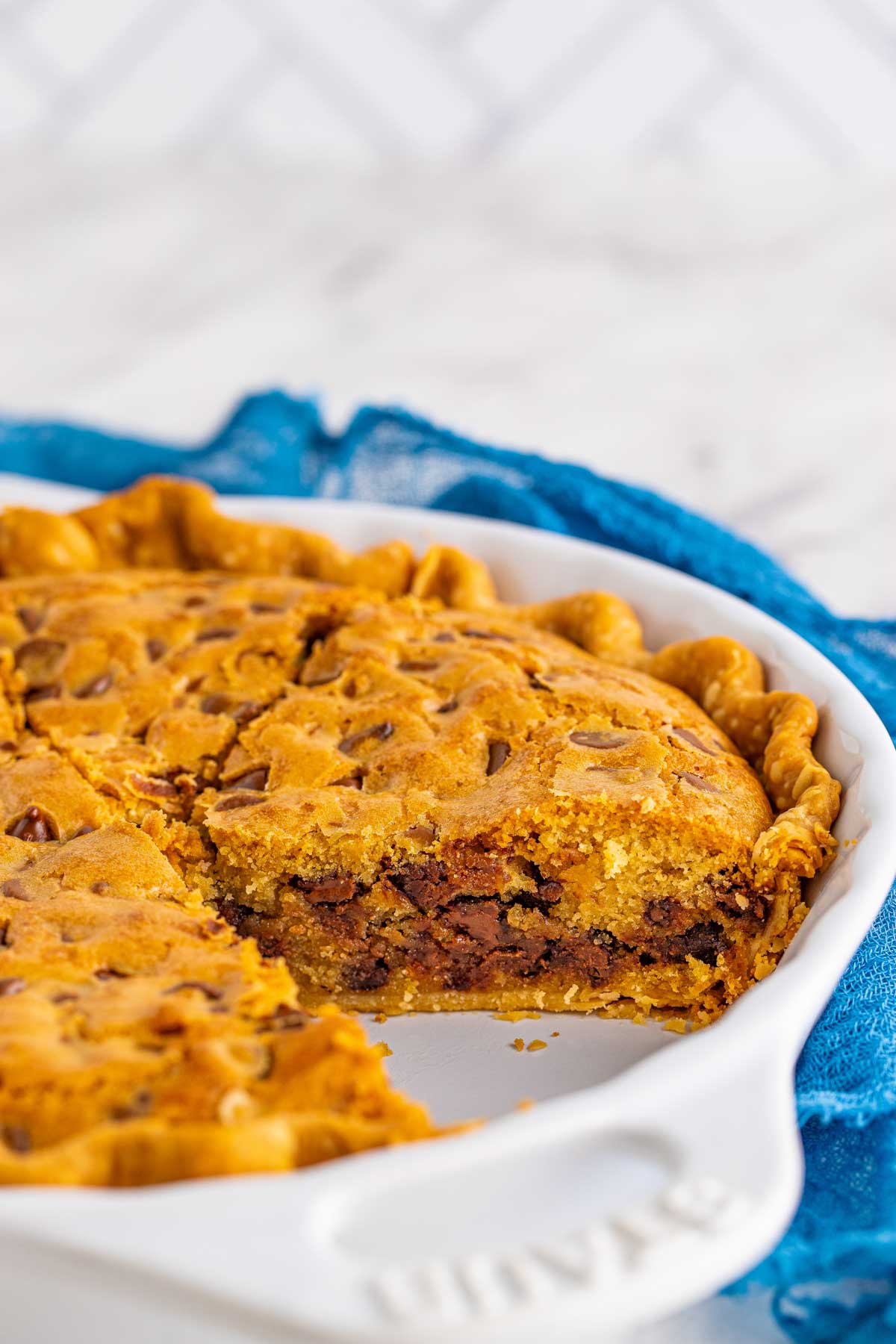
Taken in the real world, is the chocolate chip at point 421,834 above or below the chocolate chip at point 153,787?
above

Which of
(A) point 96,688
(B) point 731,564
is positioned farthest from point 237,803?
(B) point 731,564

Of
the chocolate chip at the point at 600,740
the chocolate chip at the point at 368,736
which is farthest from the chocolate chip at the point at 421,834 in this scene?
the chocolate chip at the point at 600,740

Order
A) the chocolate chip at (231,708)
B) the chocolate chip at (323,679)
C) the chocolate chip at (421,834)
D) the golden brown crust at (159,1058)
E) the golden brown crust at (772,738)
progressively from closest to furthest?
the golden brown crust at (159,1058) → the golden brown crust at (772,738) → the chocolate chip at (421,834) → the chocolate chip at (231,708) → the chocolate chip at (323,679)

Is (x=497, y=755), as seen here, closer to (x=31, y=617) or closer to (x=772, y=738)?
(x=772, y=738)

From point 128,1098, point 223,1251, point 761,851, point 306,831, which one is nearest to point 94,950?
point 128,1098

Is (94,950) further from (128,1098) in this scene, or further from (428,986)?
(428,986)

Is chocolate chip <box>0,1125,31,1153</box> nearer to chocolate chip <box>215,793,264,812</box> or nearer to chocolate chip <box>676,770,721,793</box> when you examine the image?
chocolate chip <box>215,793,264,812</box>

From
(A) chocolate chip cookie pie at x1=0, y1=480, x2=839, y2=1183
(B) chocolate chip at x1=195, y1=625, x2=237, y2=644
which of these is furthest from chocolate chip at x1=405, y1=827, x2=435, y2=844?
(B) chocolate chip at x1=195, y1=625, x2=237, y2=644

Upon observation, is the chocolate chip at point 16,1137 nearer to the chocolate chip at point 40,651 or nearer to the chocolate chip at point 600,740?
the chocolate chip at point 600,740
